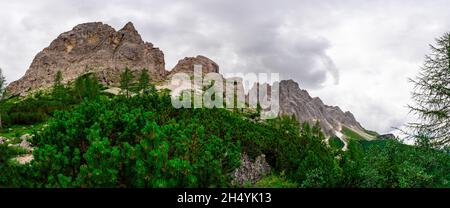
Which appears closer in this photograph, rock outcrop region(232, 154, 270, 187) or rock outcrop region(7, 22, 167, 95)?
rock outcrop region(232, 154, 270, 187)

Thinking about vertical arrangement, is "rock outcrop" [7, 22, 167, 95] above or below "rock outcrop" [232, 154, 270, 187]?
above

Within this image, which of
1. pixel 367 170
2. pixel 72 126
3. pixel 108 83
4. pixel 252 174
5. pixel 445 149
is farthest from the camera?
pixel 108 83

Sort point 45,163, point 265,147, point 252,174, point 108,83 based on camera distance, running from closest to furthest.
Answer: point 45,163 < point 252,174 < point 265,147 < point 108,83

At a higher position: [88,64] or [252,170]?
[88,64]

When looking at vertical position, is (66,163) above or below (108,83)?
below

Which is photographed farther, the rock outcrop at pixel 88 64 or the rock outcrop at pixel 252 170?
the rock outcrop at pixel 88 64

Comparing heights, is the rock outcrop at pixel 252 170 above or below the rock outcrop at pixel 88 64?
below

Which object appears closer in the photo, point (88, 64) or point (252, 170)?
point (252, 170)
